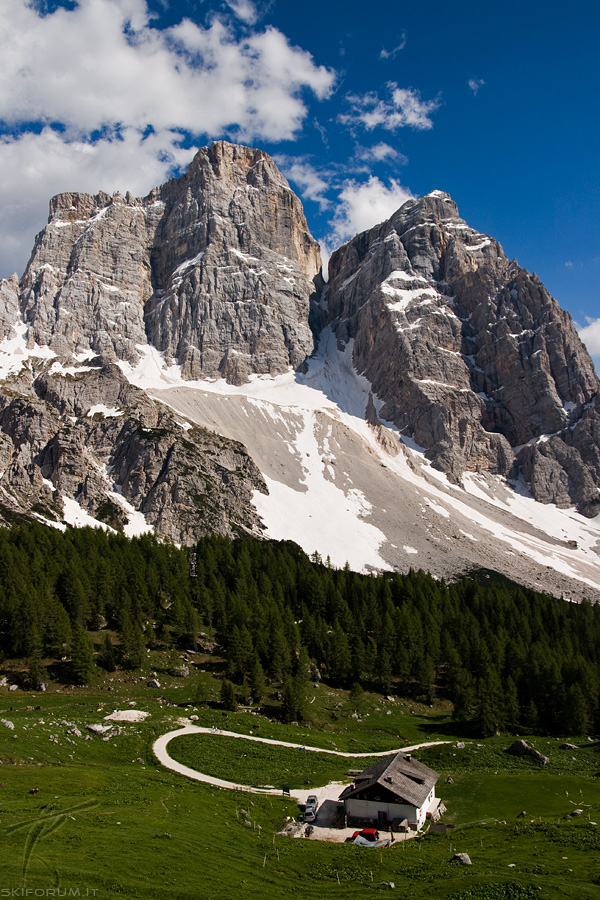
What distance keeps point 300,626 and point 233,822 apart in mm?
55928

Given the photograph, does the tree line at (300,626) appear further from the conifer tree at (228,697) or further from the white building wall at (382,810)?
the white building wall at (382,810)

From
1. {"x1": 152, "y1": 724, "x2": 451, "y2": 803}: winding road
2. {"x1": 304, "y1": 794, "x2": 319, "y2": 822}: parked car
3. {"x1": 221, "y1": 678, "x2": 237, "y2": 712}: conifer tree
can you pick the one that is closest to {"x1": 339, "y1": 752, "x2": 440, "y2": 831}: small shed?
{"x1": 304, "y1": 794, "x2": 319, "y2": 822}: parked car

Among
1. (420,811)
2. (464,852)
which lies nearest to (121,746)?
(420,811)

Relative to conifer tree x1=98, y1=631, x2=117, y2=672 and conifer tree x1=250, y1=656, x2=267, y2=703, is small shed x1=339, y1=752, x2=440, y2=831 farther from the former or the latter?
conifer tree x1=98, y1=631, x2=117, y2=672

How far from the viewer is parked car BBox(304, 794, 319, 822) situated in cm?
3519

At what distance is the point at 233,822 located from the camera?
3164cm

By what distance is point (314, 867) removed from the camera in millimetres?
26828

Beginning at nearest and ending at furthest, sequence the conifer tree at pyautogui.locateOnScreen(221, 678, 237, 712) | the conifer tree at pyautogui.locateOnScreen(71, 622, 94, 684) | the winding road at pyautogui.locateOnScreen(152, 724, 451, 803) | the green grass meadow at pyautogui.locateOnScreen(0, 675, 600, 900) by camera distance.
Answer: the green grass meadow at pyautogui.locateOnScreen(0, 675, 600, 900) < the winding road at pyautogui.locateOnScreen(152, 724, 451, 803) < the conifer tree at pyautogui.locateOnScreen(221, 678, 237, 712) < the conifer tree at pyautogui.locateOnScreen(71, 622, 94, 684)

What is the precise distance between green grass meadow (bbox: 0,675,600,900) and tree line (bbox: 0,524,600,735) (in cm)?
1178

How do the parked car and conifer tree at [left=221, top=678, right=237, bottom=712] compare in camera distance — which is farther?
conifer tree at [left=221, top=678, right=237, bottom=712]

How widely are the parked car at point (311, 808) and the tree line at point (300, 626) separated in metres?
24.4

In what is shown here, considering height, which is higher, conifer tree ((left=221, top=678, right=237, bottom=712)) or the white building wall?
the white building wall

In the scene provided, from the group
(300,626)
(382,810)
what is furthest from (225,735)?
(300,626)

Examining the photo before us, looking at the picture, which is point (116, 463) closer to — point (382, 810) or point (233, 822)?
point (382, 810)
